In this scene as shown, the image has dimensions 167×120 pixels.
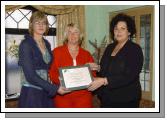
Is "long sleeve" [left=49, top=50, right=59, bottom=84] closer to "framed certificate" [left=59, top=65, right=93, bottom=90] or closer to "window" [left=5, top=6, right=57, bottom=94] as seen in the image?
"framed certificate" [left=59, top=65, right=93, bottom=90]

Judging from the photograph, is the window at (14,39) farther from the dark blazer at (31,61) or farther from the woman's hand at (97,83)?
the woman's hand at (97,83)

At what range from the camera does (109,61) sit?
217 cm

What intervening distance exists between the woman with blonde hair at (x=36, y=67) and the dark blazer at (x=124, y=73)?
0.38m

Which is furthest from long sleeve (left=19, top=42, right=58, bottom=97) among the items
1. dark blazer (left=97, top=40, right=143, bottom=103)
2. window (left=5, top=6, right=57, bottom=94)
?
window (left=5, top=6, right=57, bottom=94)

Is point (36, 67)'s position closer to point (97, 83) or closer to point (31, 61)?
point (31, 61)

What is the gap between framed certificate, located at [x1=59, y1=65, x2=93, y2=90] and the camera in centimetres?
200

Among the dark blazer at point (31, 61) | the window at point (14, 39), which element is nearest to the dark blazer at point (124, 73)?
the dark blazer at point (31, 61)

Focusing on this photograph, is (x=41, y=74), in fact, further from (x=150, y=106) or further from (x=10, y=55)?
(x=10, y=55)

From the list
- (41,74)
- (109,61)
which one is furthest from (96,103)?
(41,74)

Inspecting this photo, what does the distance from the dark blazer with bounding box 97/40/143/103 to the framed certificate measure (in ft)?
0.58

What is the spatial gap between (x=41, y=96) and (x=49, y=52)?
0.34 metres

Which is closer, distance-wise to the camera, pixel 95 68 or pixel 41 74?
pixel 41 74

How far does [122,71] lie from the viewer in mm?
2090

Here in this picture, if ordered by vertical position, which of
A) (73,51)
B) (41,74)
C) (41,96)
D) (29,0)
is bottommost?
(41,96)
